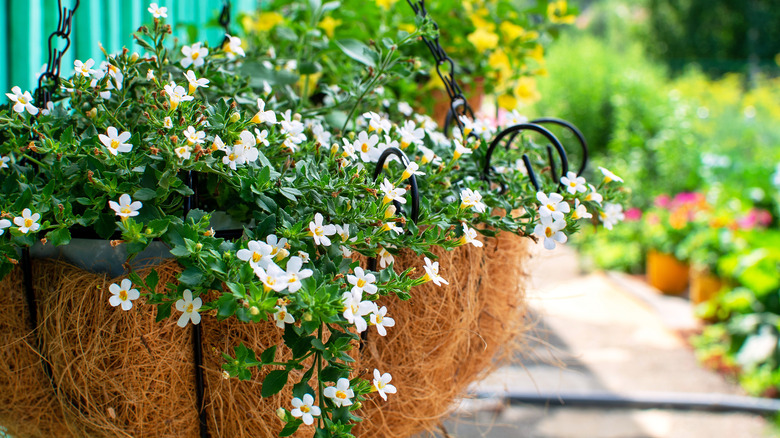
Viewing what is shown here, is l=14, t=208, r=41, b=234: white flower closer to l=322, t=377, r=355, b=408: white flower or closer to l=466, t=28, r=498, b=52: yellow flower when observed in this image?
l=322, t=377, r=355, b=408: white flower

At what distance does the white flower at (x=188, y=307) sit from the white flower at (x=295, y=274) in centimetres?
8

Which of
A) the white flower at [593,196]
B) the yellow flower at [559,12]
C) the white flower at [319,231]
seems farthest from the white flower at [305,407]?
the yellow flower at [559,12]

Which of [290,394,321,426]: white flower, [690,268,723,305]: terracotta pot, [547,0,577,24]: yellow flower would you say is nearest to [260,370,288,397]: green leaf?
[290,394,321,426]: white flower

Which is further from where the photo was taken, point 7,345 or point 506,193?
point 506,193

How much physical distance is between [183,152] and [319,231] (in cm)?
12

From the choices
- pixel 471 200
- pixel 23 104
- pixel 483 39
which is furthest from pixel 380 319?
pixel 483 39

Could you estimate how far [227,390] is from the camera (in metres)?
0.50

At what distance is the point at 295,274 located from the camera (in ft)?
1.30

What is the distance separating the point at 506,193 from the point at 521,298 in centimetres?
15

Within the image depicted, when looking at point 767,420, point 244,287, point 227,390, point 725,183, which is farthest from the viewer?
point 725,183

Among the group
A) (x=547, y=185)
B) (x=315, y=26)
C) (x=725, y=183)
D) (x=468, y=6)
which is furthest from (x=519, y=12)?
(x=725, y=183)

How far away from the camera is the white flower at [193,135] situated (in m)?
0.44

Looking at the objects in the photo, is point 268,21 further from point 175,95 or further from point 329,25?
point 175,95

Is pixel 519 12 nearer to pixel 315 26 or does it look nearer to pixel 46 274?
pixel 315 26
